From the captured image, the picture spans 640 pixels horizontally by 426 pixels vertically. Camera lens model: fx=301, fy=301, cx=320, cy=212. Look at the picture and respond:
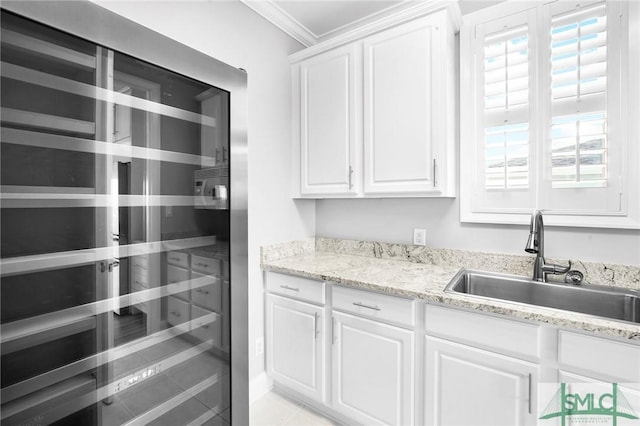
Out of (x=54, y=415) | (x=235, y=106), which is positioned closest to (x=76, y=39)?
(x=235, y=106)

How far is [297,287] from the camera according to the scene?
189 cm

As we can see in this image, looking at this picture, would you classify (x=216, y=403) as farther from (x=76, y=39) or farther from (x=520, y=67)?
(x=520, y=67)

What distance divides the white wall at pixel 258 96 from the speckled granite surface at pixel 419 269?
184 millimetres

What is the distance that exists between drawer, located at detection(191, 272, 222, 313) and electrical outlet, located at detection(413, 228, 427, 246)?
1506 millimetres

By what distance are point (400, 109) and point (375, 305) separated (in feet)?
3.83

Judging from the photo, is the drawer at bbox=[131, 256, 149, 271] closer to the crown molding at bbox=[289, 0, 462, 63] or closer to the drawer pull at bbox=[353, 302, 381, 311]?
the drawer pull at bbox=[353, 302, 381, 311]

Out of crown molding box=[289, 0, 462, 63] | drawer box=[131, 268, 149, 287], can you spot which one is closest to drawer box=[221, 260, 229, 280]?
drawer box=[131, 268, 149, 287]

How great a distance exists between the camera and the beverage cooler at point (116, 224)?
0.61 m

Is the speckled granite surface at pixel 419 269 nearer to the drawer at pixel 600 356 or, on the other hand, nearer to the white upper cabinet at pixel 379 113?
the drawer at pixel 600 356

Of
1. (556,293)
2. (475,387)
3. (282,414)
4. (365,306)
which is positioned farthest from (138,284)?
(556,293)

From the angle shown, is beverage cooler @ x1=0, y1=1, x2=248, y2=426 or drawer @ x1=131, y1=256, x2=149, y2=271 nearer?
beverage cooler @ x1=0, y1=1, x2=248, y2=426

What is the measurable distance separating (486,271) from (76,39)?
81.7 inches

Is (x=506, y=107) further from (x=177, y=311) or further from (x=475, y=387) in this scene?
(x=177, y=311)

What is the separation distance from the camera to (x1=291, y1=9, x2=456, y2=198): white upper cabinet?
5.68ft
